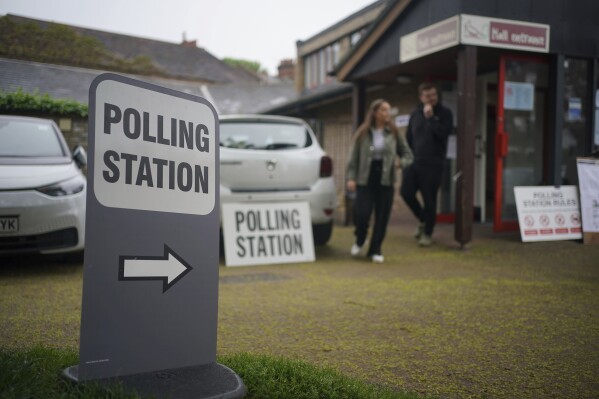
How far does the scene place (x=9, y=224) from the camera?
4.66 m

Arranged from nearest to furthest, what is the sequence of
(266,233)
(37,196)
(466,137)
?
1. (37,196)
2. (266,233)
3. (466,137)

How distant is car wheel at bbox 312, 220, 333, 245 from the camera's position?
678 centimetres

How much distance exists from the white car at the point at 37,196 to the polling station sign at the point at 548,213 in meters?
5.27

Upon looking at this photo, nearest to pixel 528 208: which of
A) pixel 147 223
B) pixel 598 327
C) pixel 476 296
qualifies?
pixel 476 296

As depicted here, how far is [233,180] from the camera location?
5.93m

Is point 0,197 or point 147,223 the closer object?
point 147,223

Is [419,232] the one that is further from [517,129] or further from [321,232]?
[517,129]

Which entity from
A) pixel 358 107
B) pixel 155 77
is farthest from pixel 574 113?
pixel 155 77

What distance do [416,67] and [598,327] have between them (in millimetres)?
6312

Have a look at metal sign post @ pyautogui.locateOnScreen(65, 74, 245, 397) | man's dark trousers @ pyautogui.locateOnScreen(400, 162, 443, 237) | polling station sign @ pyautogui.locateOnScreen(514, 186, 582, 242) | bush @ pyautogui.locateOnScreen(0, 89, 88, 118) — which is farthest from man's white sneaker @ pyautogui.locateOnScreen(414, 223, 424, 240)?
metal sign post @ pyautogui.locateOnScreen(65, 74, 245, 397)

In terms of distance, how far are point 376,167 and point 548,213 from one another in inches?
98.2

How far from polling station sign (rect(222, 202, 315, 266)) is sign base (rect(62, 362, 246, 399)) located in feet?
11.4

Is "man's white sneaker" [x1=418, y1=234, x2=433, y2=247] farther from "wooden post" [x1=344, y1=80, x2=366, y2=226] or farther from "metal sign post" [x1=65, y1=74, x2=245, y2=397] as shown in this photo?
"metal sign post" [x1=65, y1=74, x2=245, y2=397]

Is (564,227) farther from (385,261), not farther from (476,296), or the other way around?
(476,296)
